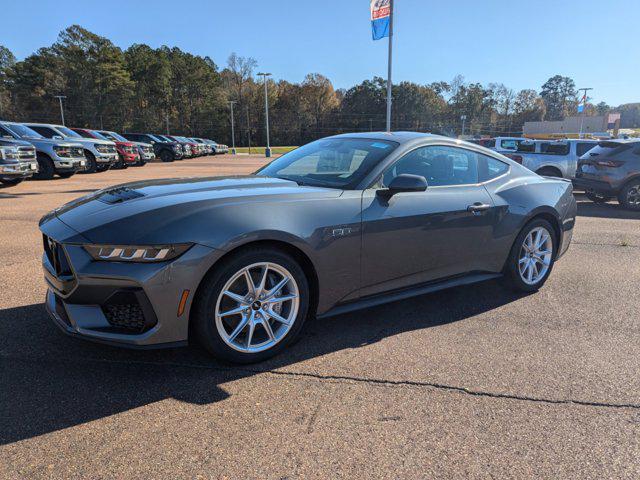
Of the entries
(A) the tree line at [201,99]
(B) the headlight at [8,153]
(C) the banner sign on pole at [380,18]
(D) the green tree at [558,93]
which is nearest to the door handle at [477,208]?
(B) the headlight at [8,153]

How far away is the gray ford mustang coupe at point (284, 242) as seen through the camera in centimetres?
255

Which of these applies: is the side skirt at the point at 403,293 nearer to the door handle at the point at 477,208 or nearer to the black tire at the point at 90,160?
the door handle at the point at 477,208

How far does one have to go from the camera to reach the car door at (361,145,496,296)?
330 cm

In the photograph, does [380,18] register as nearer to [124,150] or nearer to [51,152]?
[124,150]

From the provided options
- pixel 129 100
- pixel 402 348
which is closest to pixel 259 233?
pixel 402 348

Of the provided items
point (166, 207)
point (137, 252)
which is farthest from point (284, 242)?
point (137, 252)

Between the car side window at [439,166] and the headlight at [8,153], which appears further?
the headlight at [8,153]

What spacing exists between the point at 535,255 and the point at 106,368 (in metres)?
3.94

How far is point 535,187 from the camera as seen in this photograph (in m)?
4.42

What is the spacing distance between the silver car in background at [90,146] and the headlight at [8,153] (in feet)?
12.3

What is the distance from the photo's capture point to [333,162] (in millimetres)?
3842

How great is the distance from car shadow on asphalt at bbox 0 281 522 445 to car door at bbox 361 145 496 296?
40cm

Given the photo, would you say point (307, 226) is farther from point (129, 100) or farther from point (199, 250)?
point (129, 100)

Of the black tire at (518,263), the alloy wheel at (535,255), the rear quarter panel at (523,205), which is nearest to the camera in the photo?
the rear quarter panel at (523,205)
